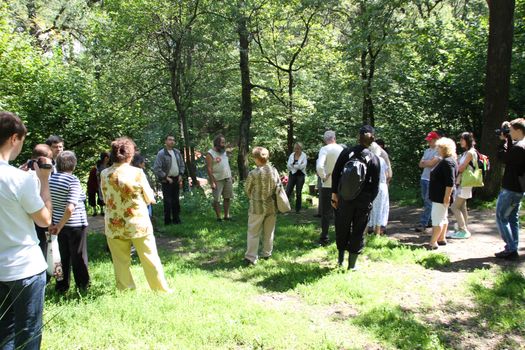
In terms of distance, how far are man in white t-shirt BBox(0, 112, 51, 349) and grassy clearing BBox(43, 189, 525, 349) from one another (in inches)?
7.9

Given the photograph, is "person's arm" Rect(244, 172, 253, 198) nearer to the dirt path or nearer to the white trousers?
the white trousers

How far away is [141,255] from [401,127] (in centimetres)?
933

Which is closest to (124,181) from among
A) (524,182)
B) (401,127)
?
(524,182)

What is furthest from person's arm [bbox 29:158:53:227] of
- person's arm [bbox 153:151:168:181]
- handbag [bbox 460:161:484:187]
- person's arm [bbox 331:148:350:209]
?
handbag [bbox 460:161:484:187]

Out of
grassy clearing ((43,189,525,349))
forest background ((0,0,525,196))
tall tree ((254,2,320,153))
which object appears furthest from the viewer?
tall tree ((254,2,320,153))

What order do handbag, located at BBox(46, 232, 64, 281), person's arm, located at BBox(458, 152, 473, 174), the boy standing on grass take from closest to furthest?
handbag, located at BBox(46, 232, 64, 281), the boy standing on grass, person's arm, located at BBox(458, 152, 473, 174)

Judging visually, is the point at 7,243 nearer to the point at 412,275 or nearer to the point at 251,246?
the point at 251,246

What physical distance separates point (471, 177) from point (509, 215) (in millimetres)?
1479

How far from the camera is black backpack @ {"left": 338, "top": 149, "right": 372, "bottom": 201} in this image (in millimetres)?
5211

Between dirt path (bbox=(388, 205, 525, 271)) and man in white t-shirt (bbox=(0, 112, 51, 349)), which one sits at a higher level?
man in white t-shirt (bbox=(0, 112, 51, 349))

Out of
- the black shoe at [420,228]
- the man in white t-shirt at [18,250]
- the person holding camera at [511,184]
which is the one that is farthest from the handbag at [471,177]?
the man in white t-shirt at [18,250]

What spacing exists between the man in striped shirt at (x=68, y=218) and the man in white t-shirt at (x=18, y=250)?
6.22 feet

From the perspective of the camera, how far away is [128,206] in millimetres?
4387

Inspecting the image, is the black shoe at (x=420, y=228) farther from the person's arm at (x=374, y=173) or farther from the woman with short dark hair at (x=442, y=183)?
the person's arm at (x=374, y=173)
